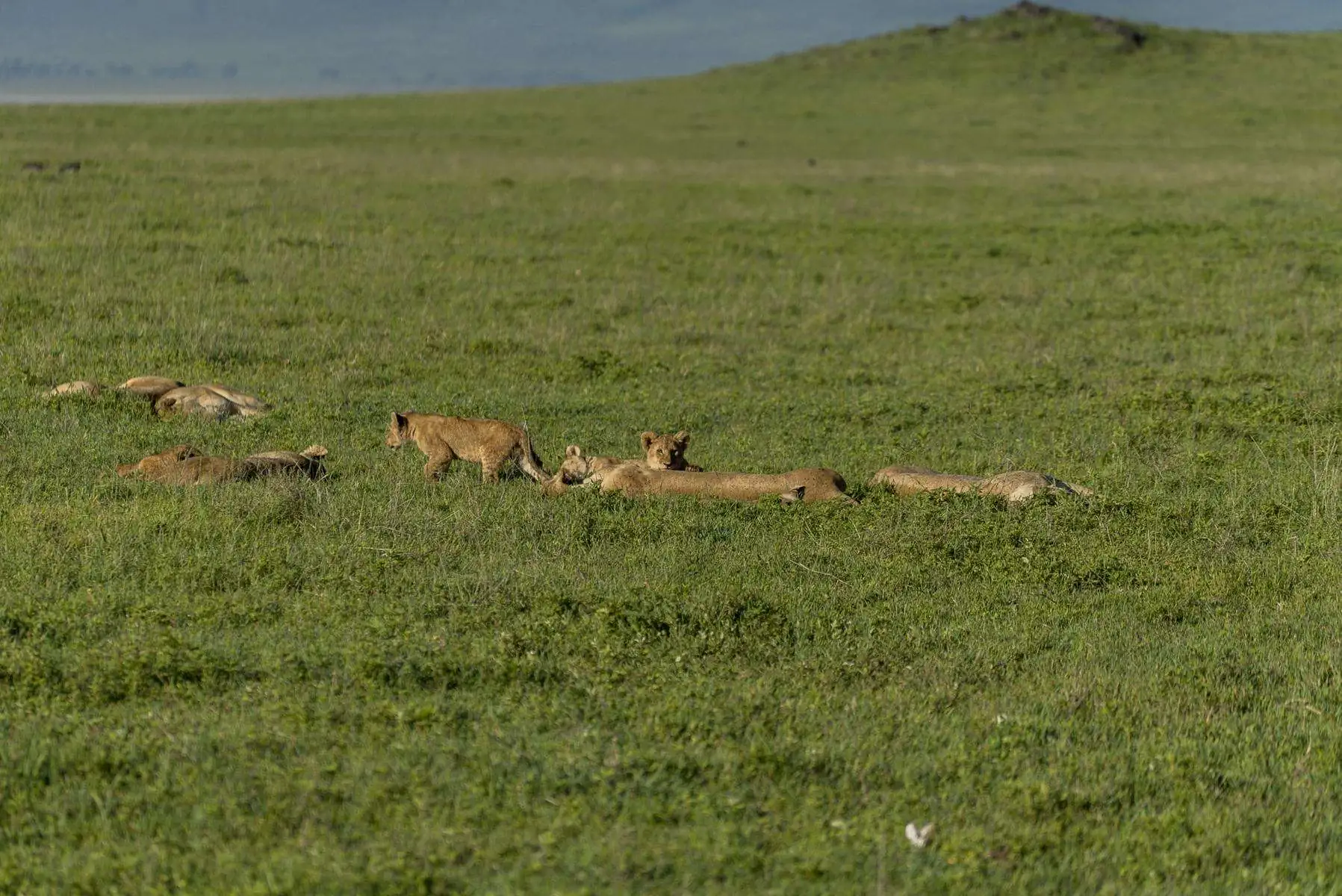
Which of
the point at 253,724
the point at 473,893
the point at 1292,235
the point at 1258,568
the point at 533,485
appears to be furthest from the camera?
the point at 1292,235

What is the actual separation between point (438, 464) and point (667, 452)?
5.89 feet

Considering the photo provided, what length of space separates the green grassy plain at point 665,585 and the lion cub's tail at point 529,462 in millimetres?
458

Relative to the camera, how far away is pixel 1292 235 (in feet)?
82.1

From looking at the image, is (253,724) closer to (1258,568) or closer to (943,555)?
(943,555)

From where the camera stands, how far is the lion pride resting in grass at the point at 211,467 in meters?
9.71

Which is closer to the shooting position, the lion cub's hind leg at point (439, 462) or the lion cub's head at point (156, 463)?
the lion cub's head at point (156, 463)

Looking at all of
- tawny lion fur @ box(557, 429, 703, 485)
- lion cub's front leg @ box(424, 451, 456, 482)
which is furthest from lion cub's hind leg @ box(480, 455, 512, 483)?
tawny lion fur @ box(557, 429, 703, 485)

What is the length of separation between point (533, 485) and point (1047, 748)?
5.24m

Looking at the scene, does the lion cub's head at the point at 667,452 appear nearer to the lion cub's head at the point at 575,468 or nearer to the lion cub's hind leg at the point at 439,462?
the lion cub's head at the point at 575,468

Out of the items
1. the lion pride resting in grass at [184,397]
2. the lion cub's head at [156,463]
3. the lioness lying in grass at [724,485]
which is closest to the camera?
the lioness lying in grass at [724,485]

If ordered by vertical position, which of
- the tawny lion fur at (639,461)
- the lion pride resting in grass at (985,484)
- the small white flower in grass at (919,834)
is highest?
the tawny lion fur at (639,461)

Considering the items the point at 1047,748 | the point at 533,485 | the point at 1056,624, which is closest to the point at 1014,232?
the point at 533,485

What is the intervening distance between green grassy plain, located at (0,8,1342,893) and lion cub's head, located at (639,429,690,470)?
684 mm

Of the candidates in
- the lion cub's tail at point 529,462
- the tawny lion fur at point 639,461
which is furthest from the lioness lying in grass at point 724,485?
the lion cub's tail at point 529,462
